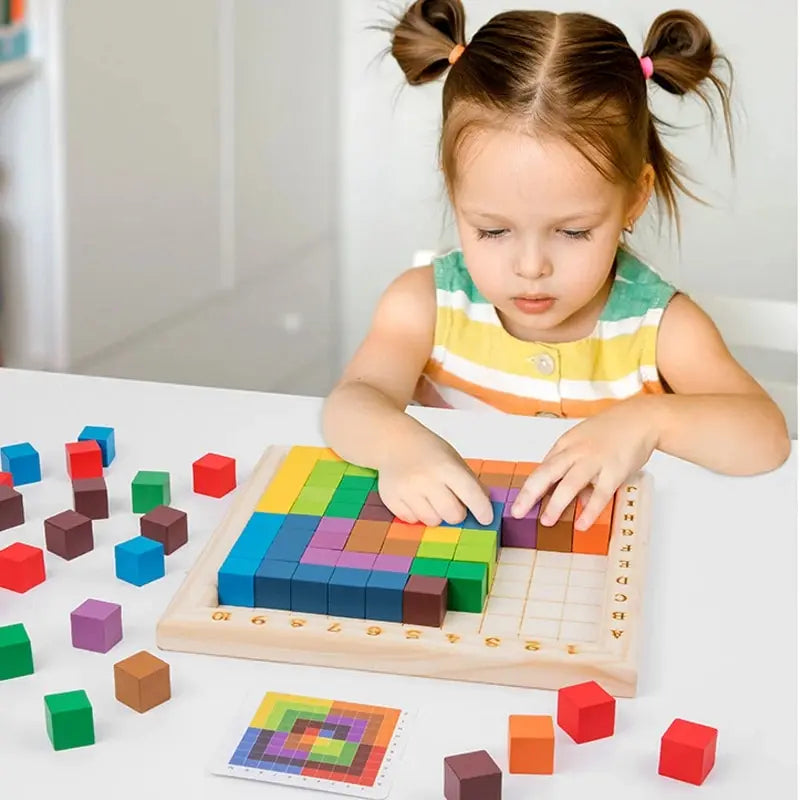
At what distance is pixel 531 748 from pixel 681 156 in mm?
2265

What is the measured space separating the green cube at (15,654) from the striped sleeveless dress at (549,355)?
775 mm

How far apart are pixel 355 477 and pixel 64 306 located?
136 centimetres

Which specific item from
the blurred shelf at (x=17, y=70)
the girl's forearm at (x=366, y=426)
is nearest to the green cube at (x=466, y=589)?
the girl's forearm at (x=366, y=426)

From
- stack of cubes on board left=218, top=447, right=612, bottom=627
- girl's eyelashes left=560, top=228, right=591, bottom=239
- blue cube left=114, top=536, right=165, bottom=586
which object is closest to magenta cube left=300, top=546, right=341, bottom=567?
stack of cubes on board left=218, top=447, right=612, bottom=627

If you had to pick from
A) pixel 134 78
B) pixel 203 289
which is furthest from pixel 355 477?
pixel 203 289

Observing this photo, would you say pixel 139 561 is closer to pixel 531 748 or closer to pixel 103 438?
pixel 103 438

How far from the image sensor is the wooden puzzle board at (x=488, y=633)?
812mm

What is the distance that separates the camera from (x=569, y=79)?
1.27 metres

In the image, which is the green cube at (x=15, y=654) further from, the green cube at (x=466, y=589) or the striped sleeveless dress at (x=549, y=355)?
the striped sleeveless dress at (x=549, y=355)

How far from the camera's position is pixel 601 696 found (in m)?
0.76

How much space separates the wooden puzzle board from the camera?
2.66 ft

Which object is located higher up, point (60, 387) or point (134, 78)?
point (134, 78)

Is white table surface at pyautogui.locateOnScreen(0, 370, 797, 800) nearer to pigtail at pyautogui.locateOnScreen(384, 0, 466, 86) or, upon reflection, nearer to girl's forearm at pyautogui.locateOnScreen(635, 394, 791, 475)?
girl's forearm at pyautogui.locateOnScreen(635, 394, 791, 475)

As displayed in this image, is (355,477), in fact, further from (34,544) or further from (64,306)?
(64,306)
